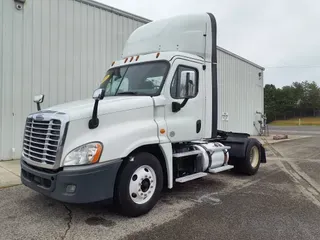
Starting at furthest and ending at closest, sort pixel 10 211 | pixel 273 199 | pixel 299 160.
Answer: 1. pixel 299 160
2. pixel 273 199
3. pixel 10 211

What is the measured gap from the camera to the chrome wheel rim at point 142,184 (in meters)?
4.32

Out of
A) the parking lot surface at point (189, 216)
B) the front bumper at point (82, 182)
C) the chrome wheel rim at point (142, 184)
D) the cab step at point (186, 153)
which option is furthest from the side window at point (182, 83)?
the parking lot surface at point (189, 216)

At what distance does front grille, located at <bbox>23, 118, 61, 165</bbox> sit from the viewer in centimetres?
392

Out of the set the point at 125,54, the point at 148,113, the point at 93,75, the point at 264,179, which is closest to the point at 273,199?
the point at 264,179

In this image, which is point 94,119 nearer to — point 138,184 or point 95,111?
point 95,111

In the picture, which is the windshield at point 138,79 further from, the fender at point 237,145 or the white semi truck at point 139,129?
the fender at point 237,145

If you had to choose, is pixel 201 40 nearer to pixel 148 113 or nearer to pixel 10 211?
pixel 148 113

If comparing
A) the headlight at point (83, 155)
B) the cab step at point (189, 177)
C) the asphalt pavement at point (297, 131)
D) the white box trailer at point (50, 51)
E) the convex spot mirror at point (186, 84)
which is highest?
the white box trailer at point (50, 51)

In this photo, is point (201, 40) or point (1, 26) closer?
point (201, 40)

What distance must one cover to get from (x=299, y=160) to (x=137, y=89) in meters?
8.10

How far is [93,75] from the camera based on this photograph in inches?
423

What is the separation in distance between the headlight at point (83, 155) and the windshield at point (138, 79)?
1480 millimetres

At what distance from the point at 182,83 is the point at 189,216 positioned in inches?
88.0

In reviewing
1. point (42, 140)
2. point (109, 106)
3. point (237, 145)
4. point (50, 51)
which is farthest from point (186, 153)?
point (50, 51)
